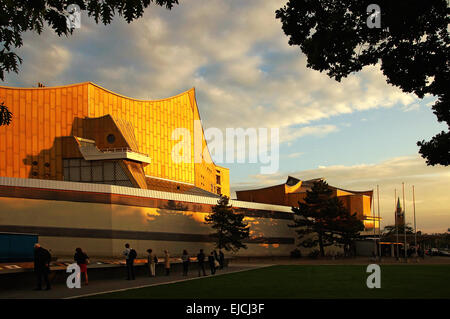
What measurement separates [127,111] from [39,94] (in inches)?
475

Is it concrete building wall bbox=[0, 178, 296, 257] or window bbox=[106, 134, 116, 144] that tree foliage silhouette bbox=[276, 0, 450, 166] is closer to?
concrete building wall bbox=[0, 178, 296, 257]

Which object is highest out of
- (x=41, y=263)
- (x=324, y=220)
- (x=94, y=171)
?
(x=94, y=171)

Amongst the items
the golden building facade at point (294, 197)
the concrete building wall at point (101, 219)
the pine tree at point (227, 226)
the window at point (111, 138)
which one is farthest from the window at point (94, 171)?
the golden building facade at point (294, 197)

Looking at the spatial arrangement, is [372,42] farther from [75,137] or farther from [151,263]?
[75,137]

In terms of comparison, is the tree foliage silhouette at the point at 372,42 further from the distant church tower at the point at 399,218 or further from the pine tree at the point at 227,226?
the distant church tower at the point at 399,218

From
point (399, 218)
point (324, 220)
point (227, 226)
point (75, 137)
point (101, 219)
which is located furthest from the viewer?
point (399, 218)

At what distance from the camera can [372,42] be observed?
1323cm

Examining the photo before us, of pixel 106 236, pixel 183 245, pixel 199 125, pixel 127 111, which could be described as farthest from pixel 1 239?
pixel 199 125

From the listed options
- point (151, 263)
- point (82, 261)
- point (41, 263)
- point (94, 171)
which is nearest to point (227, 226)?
point (94, 171)

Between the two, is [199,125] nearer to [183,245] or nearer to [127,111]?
[127,111]

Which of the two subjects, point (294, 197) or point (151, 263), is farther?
point (294, 197)

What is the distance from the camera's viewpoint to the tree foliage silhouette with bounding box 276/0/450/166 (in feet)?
41.8

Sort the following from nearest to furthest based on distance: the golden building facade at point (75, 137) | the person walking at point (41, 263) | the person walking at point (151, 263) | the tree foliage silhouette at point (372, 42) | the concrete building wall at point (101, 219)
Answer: the tree foliage silhouette at point (372, 42) → the person walking at point (41, 263) → the person walking at point (151, 263) → the concrete building wall at point (101, 219) → the golden building facade at point (75, 137)

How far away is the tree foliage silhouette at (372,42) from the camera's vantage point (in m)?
12.7
